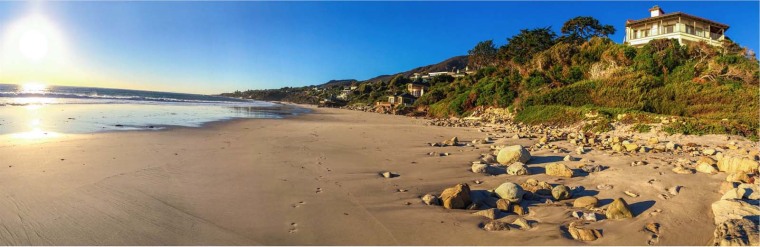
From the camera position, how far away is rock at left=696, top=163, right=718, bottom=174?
6164mm

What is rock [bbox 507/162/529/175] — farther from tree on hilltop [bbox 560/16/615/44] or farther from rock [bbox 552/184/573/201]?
tree on hilltop [bbox 560/16/615/44]

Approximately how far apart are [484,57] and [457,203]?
6783 centimetres

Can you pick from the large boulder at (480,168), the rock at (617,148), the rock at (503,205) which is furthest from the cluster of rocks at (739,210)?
the large boulder at (480,168)

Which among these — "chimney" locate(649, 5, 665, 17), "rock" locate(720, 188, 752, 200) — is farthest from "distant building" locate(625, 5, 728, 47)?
"rock" locate(720, 188, 752, 200)

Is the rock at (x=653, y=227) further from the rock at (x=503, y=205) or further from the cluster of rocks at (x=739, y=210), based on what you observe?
A: the rock at (x=503, y=205)

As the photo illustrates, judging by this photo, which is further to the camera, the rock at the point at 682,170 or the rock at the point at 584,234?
the rock at the point at 682,170

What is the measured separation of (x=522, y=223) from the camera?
4.16m

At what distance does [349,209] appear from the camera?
4871 mm

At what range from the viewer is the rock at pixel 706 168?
6.16 metres

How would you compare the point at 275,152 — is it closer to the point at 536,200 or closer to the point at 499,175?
the point at 499,175

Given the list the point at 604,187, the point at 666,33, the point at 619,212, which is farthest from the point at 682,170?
the point at 666,33

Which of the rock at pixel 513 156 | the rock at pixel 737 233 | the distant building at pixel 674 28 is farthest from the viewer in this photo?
the distant building at pixel 674 28

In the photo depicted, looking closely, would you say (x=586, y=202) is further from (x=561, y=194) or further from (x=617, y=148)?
(x=617, y=148)

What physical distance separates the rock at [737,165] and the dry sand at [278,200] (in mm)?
538
